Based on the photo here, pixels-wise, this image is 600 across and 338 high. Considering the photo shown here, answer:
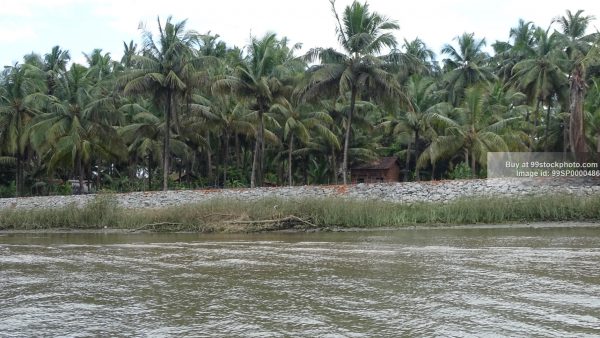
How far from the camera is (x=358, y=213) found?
25.8m

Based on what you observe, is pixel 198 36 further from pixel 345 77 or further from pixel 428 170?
pixel 428 170

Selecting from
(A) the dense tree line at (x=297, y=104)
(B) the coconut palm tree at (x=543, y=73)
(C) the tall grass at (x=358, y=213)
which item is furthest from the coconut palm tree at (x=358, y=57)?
(B) the coconut palm tree at (x=543, y=73)

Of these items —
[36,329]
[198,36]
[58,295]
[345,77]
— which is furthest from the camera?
[198,36]

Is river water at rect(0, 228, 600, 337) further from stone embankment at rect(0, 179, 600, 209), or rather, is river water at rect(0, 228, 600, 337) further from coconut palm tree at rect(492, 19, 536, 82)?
coconut palm tree at rect(492, 19, 536, 82)

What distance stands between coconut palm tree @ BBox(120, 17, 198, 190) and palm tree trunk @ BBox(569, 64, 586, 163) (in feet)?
65.8

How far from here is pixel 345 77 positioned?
3061cm

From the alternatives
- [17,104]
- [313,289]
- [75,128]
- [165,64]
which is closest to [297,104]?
[165,64]

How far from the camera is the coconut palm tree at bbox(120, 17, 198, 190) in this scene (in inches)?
1303

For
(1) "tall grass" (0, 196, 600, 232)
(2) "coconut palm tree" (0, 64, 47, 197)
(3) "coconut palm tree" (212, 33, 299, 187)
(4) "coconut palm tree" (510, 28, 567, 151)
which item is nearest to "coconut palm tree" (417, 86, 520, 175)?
(4) "coconut palm tree" (510, 28, 567, 151)

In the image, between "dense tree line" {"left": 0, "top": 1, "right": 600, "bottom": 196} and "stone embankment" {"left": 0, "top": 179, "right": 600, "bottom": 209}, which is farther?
"dense tree line" {"left": 0, "top": 1, "right": 600, "bottom": 196}

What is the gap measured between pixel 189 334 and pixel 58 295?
4327mm

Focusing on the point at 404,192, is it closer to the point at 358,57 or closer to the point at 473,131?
the point at 358,57

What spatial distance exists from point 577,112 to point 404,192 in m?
9.83

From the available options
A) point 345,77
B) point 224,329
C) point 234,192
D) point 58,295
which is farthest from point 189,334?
point 345,77
